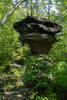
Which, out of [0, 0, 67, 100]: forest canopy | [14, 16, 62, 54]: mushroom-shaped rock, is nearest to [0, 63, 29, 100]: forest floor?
[0, 0, 67, 100]: forest canopy

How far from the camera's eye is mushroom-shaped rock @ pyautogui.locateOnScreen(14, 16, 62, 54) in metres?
7.74

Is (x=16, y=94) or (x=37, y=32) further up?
(x=37, y=32)

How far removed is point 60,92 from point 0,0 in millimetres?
7899

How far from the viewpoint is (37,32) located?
311 inches

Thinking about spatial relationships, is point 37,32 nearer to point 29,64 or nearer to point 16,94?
point 29,64

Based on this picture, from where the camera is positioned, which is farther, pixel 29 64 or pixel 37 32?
pixel 37 32

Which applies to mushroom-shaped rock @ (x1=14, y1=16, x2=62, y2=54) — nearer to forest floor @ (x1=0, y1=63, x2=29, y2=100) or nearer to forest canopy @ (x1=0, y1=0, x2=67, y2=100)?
forest canopy @ (x1=0, y1=0, x2=67, y2=100)

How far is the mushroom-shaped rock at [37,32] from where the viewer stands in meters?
7.74

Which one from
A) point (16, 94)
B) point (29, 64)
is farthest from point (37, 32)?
point (16, 94)

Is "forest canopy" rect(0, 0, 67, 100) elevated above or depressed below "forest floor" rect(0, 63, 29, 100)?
above

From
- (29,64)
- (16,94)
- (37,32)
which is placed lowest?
(16,94)

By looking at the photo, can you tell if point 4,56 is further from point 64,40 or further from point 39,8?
point 39,8

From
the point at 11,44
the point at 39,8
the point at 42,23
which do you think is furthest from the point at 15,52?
the point at 39,8

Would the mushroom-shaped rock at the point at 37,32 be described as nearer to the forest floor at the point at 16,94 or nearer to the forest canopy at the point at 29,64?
the forest canopy at the point at 29,64
